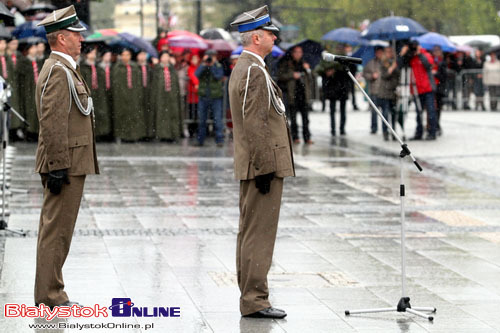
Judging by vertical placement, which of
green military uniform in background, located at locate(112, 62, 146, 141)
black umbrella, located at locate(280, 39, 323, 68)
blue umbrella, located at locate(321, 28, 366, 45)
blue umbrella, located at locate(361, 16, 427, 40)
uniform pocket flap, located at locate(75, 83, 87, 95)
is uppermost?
uniform pocket flap, located at locate(75, 83, 87, 95)

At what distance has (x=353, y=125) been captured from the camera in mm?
28281

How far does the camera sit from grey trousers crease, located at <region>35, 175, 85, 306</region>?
23.5 feet

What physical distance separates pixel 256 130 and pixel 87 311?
1.62m

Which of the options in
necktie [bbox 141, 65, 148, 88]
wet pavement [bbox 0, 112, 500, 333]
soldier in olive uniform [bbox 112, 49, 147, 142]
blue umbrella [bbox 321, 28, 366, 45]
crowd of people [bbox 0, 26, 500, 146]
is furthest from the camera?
blue umbrella [bbox 321, 28, 366, 45]

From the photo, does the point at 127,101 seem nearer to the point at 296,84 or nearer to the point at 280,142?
the point at 296,84

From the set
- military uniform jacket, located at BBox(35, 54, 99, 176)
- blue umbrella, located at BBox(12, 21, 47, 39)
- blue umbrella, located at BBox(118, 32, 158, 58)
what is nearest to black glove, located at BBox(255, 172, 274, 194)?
A: military uniform jacket, located at BBox(35, 54, 99, 176)

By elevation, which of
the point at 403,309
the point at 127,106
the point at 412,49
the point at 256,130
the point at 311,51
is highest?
the point at 256,130

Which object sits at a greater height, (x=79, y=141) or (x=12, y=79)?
(x=79, y=141)

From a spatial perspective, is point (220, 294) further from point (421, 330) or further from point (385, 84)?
point (385, 84)

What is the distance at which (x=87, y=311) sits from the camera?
7180mm

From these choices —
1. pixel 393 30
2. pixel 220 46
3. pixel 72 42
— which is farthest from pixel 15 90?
pixel 72 42

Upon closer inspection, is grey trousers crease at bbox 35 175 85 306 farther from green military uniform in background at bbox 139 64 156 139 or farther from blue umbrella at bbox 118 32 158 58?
blue umbrella at bbox 118 32 158 58

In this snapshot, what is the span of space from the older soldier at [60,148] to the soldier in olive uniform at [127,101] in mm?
14869

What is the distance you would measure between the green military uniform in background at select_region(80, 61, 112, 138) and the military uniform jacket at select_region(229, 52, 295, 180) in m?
15.1
